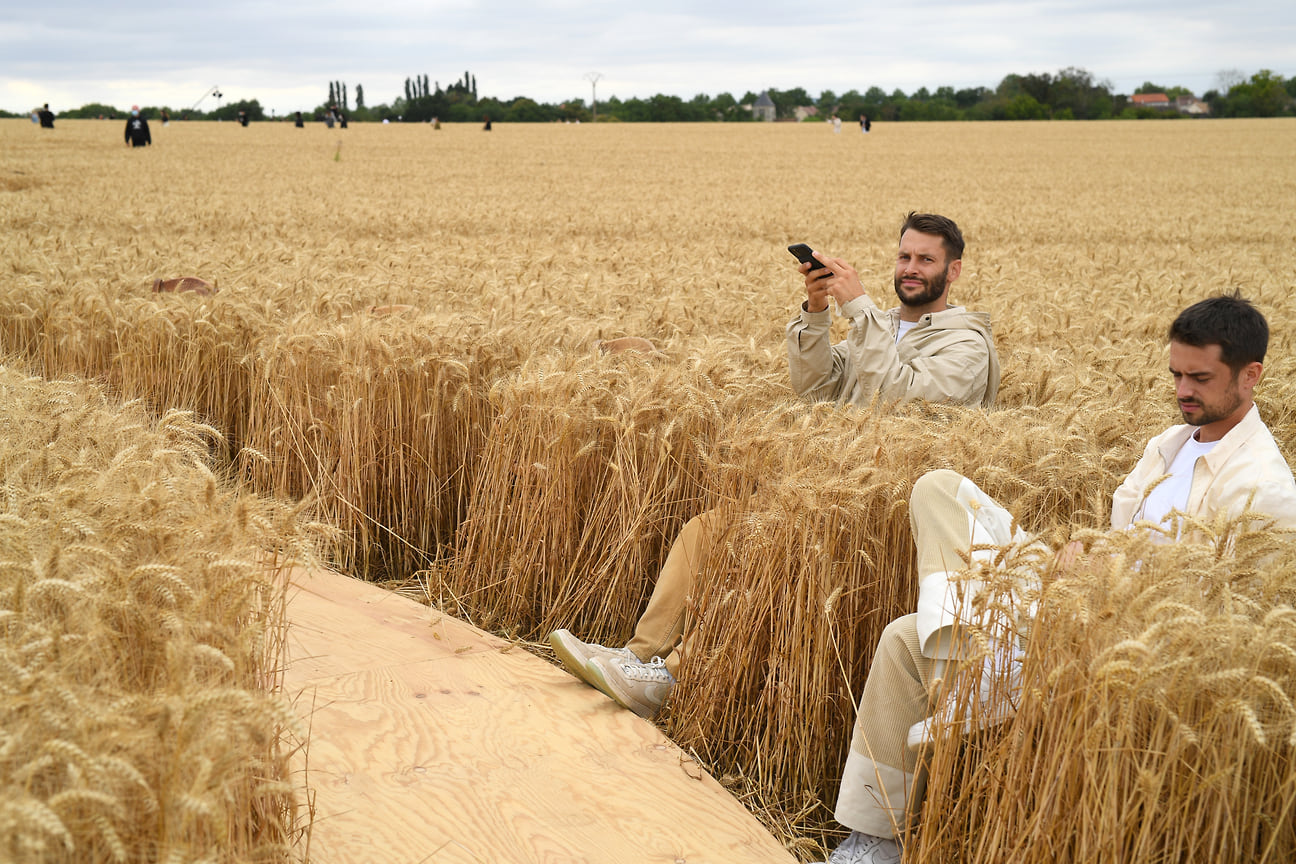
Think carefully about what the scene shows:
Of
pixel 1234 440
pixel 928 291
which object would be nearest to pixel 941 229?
pixel 928 291

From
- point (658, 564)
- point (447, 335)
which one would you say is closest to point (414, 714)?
point (658, 564)

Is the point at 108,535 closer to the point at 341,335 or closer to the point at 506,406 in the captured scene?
the point at 506,406

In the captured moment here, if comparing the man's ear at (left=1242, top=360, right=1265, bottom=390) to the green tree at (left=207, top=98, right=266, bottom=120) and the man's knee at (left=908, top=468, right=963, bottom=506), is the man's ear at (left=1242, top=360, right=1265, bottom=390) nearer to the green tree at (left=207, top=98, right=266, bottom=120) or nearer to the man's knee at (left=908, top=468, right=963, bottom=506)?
the man's knee at (left=908, top=468, right=963, bottom=506)

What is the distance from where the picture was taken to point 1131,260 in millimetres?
9641

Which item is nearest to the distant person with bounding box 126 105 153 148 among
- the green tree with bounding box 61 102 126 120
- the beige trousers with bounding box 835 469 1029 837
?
the beige trousers with bounding box 835 469 1029 837

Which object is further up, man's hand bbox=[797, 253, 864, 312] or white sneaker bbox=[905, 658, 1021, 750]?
man's hand bbox=[797, 253, 864, 312]

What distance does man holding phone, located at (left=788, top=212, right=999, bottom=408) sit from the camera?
3.57m

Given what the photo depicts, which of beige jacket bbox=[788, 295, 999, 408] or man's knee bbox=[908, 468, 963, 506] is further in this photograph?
beige jacket bbox=[788, 295, 999, 408]

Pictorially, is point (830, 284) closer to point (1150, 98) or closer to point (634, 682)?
point (634, 682)

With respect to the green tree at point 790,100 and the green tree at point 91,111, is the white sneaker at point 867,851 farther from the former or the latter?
the green tree at point 790,100

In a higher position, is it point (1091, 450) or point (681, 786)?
point (1091, 450)

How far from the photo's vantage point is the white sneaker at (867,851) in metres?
2.40

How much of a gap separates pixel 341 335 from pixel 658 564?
68.0 inches

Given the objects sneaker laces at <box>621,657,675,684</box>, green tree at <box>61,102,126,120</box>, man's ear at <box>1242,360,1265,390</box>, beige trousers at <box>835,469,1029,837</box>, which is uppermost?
green tree at <box>61,102,126,120</box>
